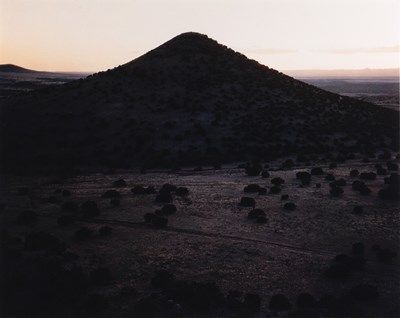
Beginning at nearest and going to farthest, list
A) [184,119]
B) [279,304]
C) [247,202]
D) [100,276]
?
[279,304] → [100,276] → [247,202] → [184,119]

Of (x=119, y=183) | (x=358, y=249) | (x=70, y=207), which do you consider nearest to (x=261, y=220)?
(x=358, y=249)

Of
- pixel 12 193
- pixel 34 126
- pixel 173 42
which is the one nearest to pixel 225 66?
pixel 173 42

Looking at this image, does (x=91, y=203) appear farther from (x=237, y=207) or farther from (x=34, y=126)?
(x=34, y=126)

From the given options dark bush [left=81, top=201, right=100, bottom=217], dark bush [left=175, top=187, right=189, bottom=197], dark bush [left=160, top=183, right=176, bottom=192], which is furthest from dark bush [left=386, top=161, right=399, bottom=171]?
dark bush [left=81, top=201, right=100, bottom=217]

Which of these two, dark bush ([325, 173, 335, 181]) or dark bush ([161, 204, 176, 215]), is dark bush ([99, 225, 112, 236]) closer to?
dark bush ([161, 204, 176, 215])

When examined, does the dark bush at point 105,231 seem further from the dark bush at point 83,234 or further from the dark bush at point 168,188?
the dark bush at point 168,188

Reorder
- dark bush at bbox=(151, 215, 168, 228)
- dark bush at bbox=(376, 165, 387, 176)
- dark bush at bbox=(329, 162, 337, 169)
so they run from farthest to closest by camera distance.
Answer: dark bush at bbox=(329, 162, 337, 169) < dark bush at bbox=(376, 165, 387, 176) < dark bush at bbox=(151, 215, 168, 228)

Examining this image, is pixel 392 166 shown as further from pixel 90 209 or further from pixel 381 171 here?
pixel 90 209
